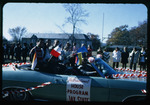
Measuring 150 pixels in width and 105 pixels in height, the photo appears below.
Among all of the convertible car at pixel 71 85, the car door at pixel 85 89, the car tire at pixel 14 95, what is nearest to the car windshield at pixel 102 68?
the convertible car at pixel 71 85

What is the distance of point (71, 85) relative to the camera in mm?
3154

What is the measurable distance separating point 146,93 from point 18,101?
2783 mm

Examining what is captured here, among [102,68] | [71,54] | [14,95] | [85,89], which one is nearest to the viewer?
[85,89]

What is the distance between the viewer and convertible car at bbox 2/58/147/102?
299cm

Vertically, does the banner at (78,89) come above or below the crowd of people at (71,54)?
below

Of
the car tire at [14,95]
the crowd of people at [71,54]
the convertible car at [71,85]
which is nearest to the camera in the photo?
the convertible car at [71,85]

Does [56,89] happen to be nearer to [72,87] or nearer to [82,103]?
[72,87]

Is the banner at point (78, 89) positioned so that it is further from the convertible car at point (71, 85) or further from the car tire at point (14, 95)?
the car tire at point (14, 95)

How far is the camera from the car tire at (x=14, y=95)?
3.33 m

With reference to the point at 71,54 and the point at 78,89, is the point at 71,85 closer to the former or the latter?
the point at 78,89

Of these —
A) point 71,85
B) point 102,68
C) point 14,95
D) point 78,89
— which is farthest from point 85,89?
point 14,95

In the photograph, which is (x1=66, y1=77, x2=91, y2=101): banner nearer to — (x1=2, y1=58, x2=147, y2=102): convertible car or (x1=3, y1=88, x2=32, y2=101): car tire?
(x1=2, y1=58, x2=147, y2=102): convertible car

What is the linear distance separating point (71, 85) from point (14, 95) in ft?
4.58

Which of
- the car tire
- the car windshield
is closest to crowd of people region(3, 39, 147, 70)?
the car windshield
